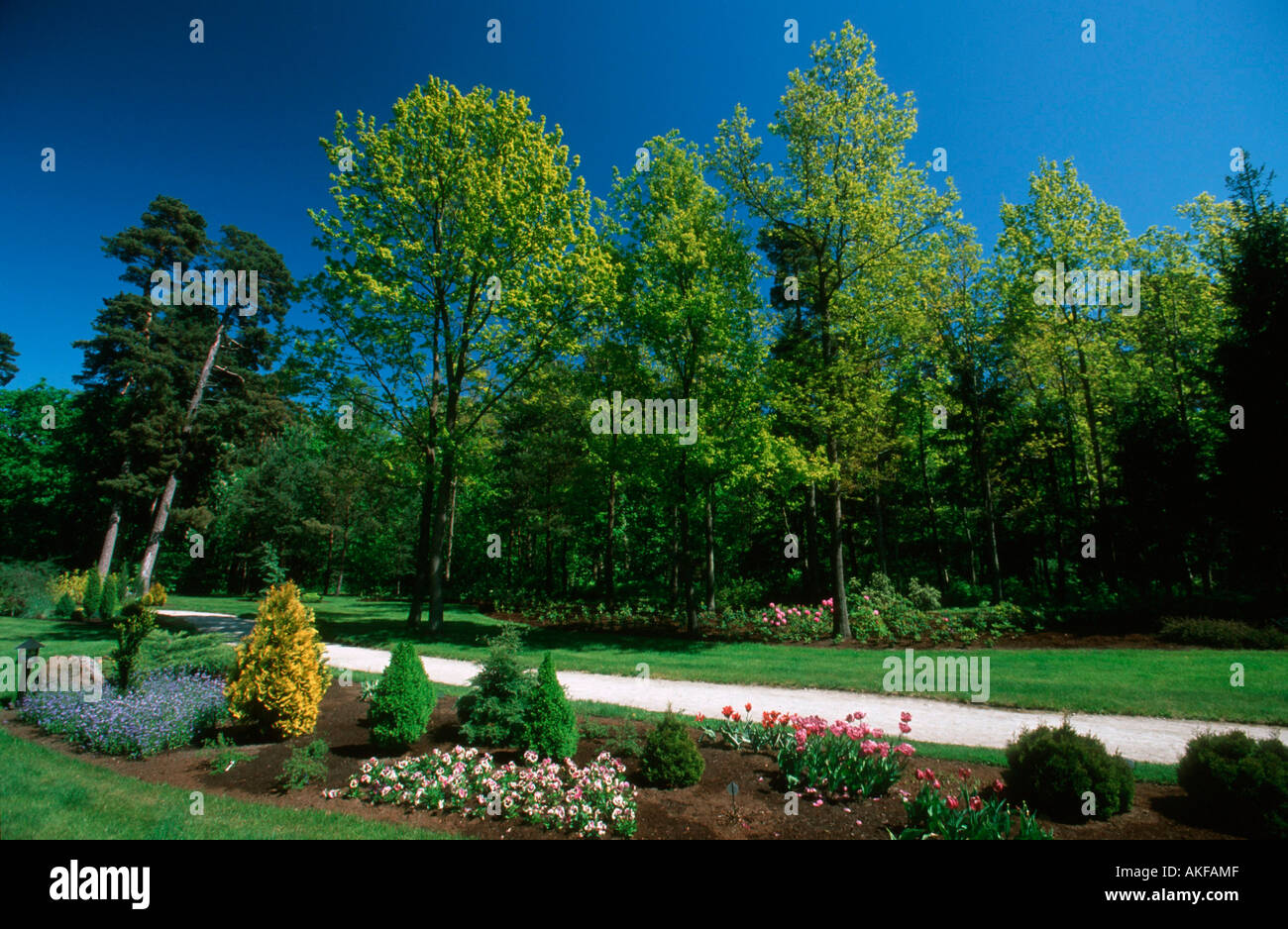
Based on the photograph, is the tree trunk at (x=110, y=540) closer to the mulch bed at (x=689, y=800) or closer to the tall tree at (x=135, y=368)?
the tall tree at (x=135, y=368)

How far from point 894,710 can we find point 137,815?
9132mm

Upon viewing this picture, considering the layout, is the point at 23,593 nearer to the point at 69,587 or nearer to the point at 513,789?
the point at 69,587

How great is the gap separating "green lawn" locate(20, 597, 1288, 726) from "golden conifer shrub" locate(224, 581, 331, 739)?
5.08 metres

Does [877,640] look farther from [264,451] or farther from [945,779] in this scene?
[264,451]

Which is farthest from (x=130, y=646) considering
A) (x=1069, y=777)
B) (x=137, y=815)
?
(x=1069, y=777)

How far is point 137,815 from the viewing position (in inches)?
173

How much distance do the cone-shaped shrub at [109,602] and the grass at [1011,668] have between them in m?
9.13

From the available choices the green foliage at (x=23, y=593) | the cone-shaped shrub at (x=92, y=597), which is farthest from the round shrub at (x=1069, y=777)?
the green foliage at (x=23, y=593)

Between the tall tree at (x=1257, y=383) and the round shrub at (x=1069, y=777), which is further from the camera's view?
the tall tree at (x=1257, y=383)

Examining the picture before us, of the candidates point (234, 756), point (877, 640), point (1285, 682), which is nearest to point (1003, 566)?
point (877, 640)

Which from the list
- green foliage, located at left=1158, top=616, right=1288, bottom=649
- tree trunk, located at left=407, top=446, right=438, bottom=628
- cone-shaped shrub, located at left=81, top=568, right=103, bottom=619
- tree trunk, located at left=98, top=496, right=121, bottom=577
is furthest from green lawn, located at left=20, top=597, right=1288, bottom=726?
tree trunk, located at left=98, top=496, right=121, bottom=577

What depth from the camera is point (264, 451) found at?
31.4 meters

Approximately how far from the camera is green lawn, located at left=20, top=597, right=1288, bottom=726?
820cm

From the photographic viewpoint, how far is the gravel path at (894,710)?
22.7ft
